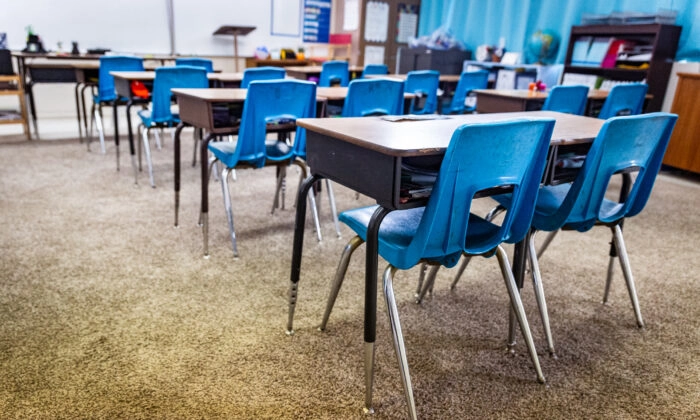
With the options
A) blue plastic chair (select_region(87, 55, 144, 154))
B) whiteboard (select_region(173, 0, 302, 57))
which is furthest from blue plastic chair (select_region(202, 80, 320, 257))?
whiteboard (select_region(173, 0, 302, 57))

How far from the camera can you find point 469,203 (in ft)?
4.35

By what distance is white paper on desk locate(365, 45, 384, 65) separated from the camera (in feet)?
27.3

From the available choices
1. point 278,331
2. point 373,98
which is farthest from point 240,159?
point 373,98

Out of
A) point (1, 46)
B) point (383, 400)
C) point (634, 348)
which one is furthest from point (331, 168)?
point (1, 46)

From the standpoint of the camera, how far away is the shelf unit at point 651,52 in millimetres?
4895

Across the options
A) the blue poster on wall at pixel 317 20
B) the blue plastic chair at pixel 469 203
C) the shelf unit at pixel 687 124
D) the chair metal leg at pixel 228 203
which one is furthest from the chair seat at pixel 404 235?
the blue poster on wall at pixel 317 20

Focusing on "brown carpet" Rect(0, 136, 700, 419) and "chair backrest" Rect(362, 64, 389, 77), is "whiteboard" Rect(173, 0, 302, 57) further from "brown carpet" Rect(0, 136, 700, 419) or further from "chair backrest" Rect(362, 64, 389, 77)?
"brown carpet" Rect(0, 136, 700, 419)

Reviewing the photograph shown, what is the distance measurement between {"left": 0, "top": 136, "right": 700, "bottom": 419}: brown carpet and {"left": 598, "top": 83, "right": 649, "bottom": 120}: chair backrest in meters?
1.08

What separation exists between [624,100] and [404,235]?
10.3 ft

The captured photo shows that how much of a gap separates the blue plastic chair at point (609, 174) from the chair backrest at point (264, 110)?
48.8 inches

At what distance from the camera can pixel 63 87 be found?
6.63m

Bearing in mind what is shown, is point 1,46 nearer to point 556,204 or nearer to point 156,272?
point 156,272

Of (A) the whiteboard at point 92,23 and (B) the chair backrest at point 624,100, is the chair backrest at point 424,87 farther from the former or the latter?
(A) the whiteboard at point 92,23

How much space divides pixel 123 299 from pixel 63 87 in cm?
577
